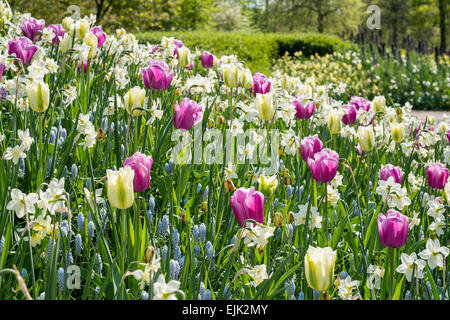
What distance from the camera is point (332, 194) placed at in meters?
1.89

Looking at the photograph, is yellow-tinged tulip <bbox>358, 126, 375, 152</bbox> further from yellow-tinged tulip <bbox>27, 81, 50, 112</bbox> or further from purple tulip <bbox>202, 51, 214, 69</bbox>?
purple tulip <bbox>202, 51, 214, 69</bbox>

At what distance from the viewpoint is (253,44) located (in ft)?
46.1

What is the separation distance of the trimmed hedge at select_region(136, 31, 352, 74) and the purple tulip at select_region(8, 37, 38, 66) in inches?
282

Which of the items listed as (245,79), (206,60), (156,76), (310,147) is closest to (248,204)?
(310,147)

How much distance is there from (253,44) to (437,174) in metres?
12.6

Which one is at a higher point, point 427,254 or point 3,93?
point 3,93

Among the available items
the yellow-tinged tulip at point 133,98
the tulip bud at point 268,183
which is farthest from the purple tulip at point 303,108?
the tulip bud at point 268,183

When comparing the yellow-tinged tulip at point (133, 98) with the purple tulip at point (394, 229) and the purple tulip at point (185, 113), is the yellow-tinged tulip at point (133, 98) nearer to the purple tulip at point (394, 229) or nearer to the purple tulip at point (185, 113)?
the purple tulip at point (185, 113)

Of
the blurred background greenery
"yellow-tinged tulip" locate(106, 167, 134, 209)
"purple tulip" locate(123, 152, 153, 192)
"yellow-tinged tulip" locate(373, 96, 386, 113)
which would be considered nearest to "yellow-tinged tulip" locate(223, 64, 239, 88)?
"yellow-tinged tulip" locate(373, 96, 386, 113)

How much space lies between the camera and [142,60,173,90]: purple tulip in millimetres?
2322

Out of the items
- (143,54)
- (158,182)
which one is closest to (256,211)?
(158,182)

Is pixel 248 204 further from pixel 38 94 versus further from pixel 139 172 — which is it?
pixel 38 94
